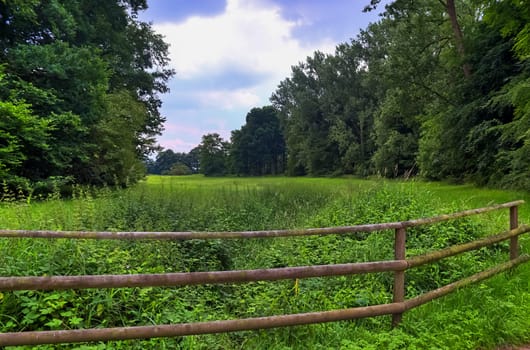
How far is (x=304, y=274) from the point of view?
8.70ft

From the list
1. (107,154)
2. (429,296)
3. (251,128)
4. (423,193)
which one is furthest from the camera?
(251,128)

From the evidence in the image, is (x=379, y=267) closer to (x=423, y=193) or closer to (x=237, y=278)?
(x=237, y=278)

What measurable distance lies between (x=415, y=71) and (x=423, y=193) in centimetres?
1614

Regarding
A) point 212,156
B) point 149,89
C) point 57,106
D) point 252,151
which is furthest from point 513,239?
point 212,156

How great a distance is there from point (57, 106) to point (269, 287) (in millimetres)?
13787

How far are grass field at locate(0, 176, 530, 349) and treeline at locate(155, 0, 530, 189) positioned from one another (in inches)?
163

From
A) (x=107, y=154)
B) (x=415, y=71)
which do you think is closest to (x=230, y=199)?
(x=107, y=154)

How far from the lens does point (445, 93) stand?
2020 cm

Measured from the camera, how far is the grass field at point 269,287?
9.78ft

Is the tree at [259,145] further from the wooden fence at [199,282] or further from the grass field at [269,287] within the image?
the wooden fence at [199,282]

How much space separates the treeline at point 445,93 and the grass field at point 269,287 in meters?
4.13

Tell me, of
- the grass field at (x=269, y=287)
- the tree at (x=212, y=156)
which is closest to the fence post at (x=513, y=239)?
the grass field at (x=269, y=287)

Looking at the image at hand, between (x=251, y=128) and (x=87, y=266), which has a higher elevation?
(x=251, y=128)

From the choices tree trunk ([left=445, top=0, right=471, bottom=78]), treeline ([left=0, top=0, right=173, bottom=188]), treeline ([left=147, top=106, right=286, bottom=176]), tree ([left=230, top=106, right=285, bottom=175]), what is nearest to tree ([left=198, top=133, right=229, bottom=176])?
treeline ([left=147, top=106, right=286, bottom=176])
